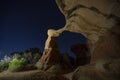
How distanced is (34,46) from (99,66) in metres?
7.38

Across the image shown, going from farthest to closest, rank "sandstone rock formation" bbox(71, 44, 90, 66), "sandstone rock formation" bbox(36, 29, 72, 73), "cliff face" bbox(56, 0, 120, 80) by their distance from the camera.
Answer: "sandstone rock formation" bbox(71, 44, 90, 66) < "sandstone rock formation" bbox(36, 29, 72, 73) < "cliff face" bbox(56, 0, 120, 80)

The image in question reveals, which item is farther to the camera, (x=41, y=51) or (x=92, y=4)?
(x=41, y=51)

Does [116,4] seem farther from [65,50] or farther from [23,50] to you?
[23,50]

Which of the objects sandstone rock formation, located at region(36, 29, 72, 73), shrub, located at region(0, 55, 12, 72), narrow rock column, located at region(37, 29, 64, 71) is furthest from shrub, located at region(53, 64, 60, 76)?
shrub, located at region(0, 55, 12, 72)

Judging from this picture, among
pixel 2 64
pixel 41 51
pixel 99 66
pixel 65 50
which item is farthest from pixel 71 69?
pixel 99 66

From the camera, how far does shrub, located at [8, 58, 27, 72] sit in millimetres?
14286

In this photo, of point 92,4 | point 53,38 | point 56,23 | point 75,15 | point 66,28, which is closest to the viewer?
point 92,4

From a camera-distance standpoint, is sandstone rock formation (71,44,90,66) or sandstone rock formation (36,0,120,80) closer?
sandstone rock formation (36,0,120,80)

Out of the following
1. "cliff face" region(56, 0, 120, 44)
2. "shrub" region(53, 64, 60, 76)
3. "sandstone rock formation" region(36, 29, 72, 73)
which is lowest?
"shrub" region(53, 64, 60, 76)

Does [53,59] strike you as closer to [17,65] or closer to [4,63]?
[17,65]

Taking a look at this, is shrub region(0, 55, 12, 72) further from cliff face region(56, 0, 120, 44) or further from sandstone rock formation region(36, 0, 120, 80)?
sandstone rock formation region(36, 0, 120, 80)

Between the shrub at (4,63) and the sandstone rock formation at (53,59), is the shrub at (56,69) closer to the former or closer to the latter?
the sandstone rock formation at (53,59)

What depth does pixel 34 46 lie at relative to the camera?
16641mm

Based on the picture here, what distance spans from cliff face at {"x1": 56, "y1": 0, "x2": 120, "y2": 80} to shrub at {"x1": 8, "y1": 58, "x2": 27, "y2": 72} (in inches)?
142
